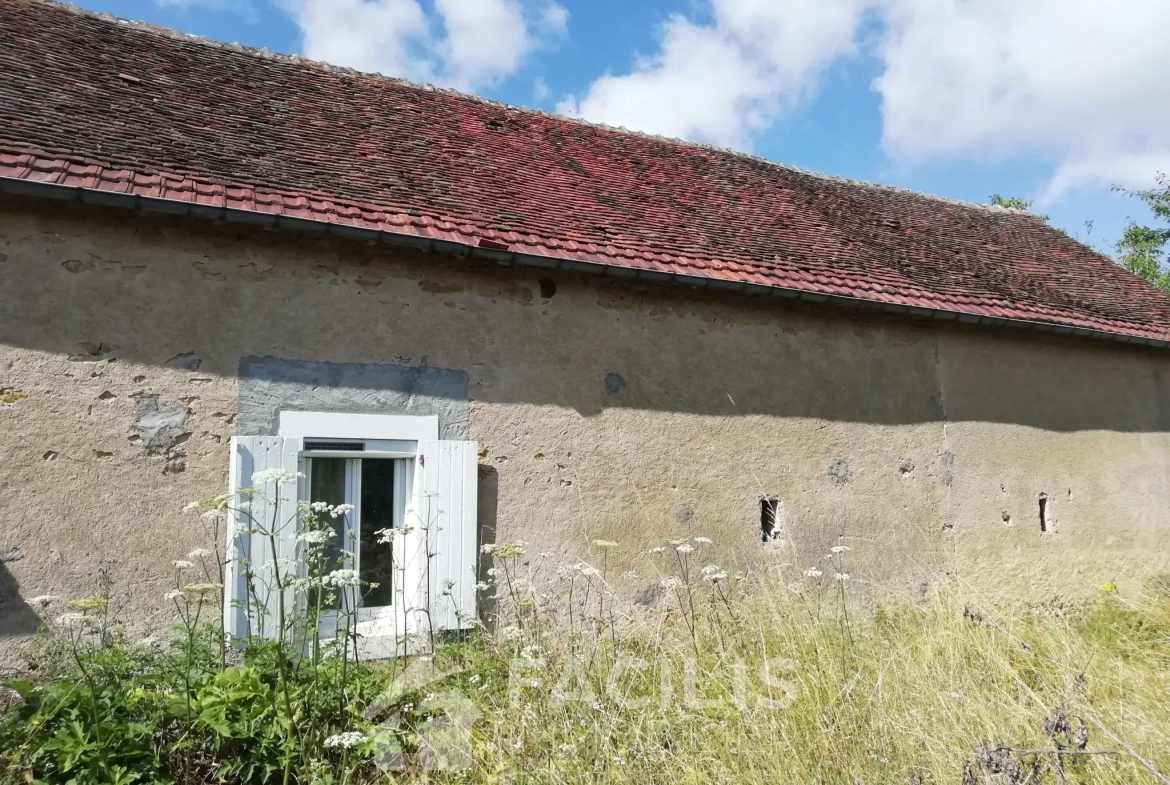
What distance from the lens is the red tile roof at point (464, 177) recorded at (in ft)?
16.9

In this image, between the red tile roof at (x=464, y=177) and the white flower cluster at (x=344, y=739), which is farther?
the red tile roof at (x=464, y=177)

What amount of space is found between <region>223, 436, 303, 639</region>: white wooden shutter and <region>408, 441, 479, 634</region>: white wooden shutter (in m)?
0.74

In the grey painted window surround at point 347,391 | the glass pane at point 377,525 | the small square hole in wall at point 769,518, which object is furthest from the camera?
the small square hole in wall at point 769,518

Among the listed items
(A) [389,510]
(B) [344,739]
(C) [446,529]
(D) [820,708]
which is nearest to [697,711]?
(D) [820,708]

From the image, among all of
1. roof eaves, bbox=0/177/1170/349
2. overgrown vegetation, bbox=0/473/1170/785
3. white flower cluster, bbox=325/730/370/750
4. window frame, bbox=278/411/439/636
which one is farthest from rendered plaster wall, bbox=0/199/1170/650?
white flower cluster, bbox=325/730/370/750

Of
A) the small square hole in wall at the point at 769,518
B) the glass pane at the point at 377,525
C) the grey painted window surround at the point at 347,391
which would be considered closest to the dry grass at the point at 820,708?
the glass pane at the point at 377,525

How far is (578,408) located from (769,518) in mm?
1847

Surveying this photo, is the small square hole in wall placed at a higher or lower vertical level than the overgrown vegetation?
higher

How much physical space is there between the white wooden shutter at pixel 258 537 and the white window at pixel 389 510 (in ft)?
0.04

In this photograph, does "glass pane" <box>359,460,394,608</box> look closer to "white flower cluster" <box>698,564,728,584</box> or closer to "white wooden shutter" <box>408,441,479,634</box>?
"white wooden shutter" <box>408,441,479,634</box>

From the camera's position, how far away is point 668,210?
24.0 feet

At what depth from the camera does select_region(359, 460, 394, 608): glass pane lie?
5.17 m

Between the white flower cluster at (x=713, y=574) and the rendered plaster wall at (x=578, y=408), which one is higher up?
the rendered plaster wall at (x=578, y=408)

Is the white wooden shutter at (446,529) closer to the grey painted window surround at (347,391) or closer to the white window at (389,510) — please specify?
the white window at (389,510)
